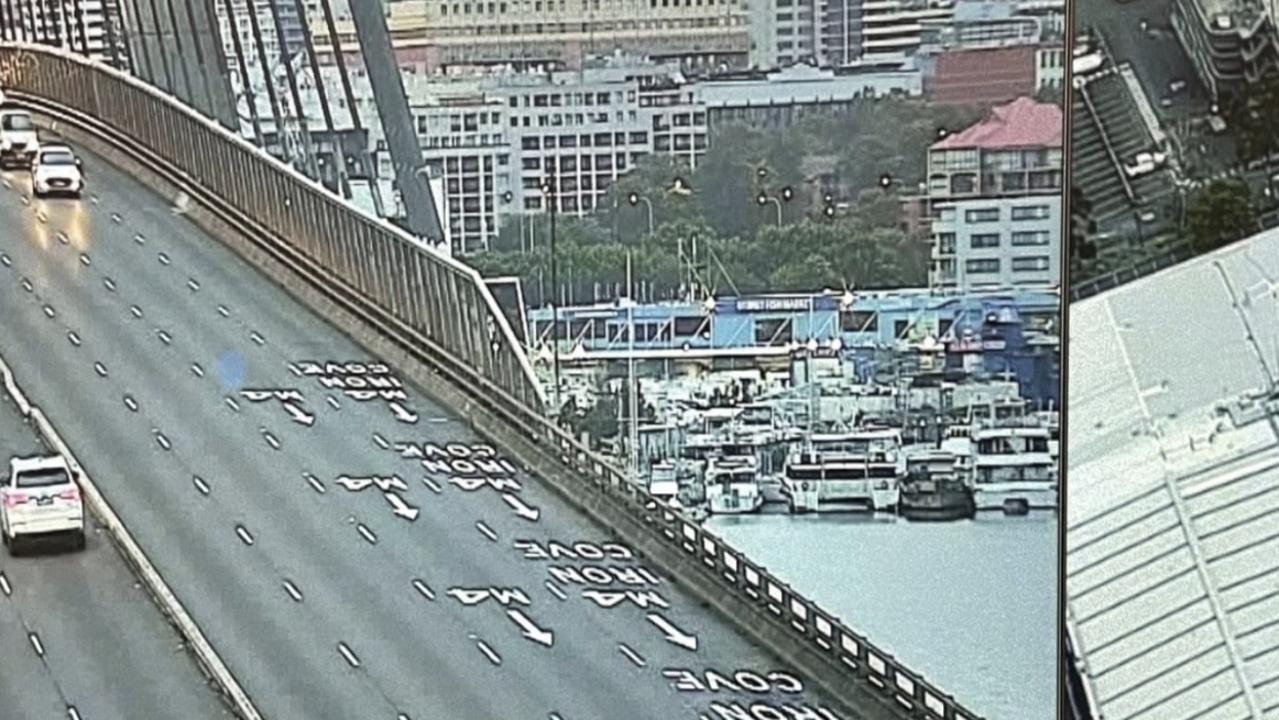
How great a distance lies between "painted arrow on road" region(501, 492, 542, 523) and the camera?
9.30 feet

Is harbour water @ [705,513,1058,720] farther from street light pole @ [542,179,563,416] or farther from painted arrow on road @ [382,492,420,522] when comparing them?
painted arrow on road @ [382,492,420,522]

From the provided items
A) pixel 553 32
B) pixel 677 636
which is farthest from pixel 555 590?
pixel 553 32

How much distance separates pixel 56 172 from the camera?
9.29 feet

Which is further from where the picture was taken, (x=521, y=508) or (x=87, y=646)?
(x=521, y=508)

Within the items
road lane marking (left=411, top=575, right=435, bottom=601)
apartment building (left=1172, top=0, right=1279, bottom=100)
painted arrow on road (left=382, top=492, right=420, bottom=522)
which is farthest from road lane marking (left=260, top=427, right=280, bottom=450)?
apartment building (left=1172, top=0, right=1279, bottom=100)

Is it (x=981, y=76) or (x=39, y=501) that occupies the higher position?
(x=981, y=76)

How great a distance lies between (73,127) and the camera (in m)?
2.80

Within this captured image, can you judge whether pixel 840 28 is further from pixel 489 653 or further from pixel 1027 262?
pixel 489 653

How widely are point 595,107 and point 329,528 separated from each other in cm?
69

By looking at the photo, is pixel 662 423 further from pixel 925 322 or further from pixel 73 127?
pixel 73 127

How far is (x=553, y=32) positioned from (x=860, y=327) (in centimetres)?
58

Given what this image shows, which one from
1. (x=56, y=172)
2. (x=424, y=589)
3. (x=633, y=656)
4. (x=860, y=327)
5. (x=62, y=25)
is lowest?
(x=633, y=656)

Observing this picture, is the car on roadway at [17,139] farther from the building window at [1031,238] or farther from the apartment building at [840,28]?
the building window at [1031,238]

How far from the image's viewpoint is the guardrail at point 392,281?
9.15 ft
